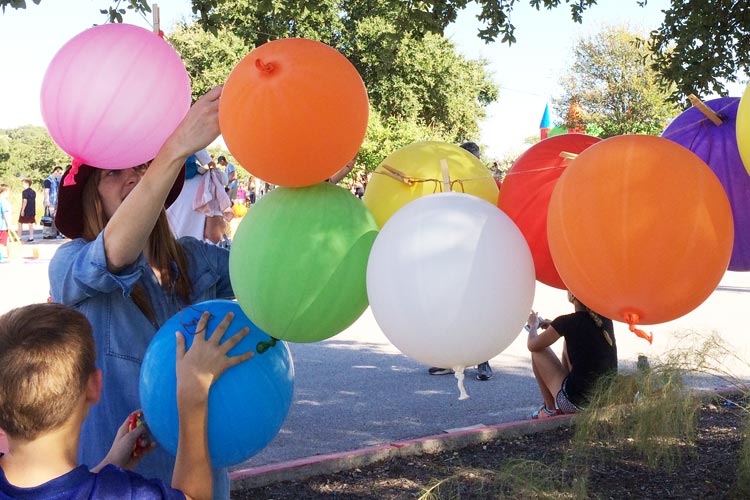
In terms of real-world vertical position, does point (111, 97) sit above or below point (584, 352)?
above

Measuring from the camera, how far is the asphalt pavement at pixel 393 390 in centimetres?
486

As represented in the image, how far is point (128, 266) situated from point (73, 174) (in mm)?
382

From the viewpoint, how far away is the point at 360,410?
548 centimetres

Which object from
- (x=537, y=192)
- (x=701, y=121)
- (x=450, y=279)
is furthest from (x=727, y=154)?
(x=450, y=279)

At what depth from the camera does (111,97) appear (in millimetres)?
2008

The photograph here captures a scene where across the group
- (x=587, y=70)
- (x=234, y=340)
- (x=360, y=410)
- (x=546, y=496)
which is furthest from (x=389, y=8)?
(x=587, y=70)

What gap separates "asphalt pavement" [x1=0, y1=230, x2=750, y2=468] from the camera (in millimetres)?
4855

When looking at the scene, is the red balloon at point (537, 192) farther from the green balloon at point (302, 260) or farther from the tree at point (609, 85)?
the tree at point (609, 85)

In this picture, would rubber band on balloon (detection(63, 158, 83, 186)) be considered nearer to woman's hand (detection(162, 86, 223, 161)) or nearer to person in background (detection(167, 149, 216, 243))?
woman's hand (detection(162, 86, 223, 161))

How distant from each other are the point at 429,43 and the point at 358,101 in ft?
80.3

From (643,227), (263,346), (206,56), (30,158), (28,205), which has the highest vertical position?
(30,158)

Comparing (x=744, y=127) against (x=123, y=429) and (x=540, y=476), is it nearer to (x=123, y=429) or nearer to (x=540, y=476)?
(x=123, y=429)

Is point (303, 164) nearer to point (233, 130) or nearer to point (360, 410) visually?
point (233, 130)

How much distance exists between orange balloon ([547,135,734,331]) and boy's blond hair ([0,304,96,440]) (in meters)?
1.06
